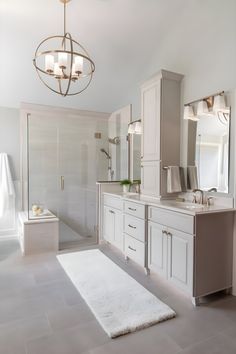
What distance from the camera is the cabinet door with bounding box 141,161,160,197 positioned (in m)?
3.09

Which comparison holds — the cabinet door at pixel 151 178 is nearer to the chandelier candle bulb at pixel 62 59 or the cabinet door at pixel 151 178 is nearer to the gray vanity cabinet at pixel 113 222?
the gray vanity cabinet at pixel 113 222

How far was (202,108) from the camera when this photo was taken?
274cm

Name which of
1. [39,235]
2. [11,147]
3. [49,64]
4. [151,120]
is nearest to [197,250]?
[151,120]

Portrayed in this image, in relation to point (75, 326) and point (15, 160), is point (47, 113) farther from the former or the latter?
point (75, 326)

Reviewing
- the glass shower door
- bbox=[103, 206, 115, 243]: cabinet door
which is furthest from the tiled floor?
the glass shower door

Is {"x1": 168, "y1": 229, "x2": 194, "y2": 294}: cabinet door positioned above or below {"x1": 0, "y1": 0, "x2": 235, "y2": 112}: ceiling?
below

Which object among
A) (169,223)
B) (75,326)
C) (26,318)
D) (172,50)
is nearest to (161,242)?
(169,223)

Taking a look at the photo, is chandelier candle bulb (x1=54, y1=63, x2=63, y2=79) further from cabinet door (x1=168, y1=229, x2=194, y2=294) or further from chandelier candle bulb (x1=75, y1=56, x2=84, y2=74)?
cabinet door (x1=168, y1=229, x2=194, y2=294)

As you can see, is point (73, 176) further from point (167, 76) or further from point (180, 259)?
point (180, 259)

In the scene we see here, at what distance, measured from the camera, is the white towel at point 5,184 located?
13.5ft

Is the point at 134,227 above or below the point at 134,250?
above

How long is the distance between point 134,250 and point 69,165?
88.0 inches

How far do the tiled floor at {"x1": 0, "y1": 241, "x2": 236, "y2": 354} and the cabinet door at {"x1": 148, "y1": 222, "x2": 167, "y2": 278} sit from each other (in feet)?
0.61

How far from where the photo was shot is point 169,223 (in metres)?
2.44
